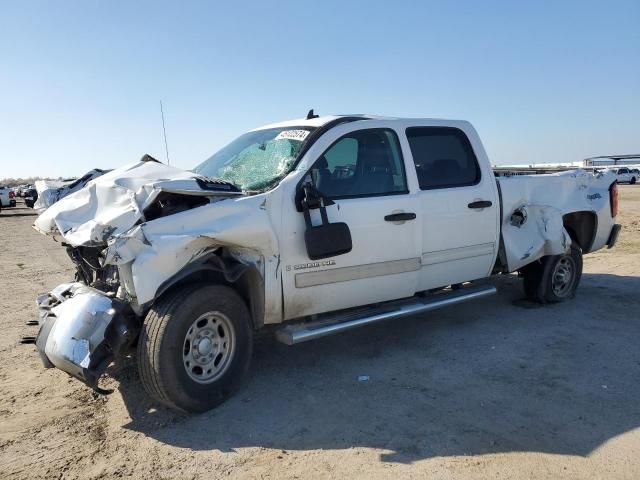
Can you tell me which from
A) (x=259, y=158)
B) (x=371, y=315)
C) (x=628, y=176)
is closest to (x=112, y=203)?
(x=259, y=158)

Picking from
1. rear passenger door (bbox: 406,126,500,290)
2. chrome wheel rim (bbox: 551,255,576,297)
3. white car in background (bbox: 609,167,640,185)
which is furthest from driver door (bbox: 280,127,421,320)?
white car in background (bbox: 609,167,640,185)

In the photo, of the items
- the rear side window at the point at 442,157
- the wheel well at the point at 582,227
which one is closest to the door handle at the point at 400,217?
the rear side window at the point at 442,157

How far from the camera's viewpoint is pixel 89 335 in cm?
350

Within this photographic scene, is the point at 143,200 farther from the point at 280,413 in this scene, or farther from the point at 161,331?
the point at 280,413

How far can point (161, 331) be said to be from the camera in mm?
3572

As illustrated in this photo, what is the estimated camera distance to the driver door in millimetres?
4258

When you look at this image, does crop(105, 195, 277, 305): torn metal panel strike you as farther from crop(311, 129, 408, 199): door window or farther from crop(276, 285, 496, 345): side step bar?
crop(311, 129, 408, 199): door window

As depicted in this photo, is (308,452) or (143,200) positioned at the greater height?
(143,200)

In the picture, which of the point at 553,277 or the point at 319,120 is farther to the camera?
the point at 553,277

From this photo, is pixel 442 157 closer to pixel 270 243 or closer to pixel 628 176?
pixel 270 243

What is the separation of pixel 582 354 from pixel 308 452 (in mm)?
2852

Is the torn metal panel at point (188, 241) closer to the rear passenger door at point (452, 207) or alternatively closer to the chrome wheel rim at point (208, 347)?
the chrome wheel rim at point (208, 347)

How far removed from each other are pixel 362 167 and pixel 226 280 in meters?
1.59

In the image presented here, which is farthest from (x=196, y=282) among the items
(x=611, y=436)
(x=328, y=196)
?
(x=611, y=436)
